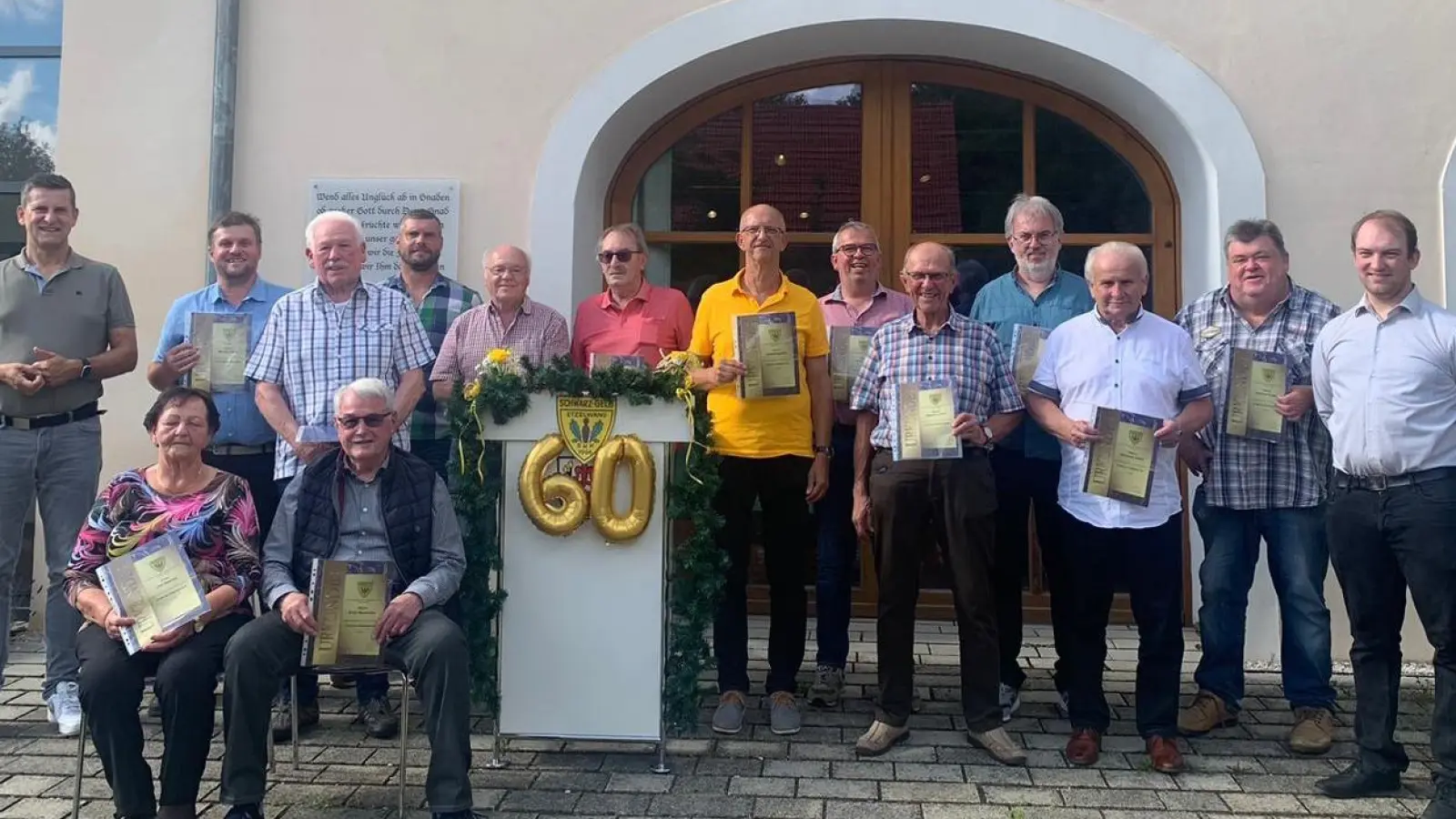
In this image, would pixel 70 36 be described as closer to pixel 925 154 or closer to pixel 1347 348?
pixel 925 154

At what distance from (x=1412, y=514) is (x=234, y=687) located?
3773 millimetres

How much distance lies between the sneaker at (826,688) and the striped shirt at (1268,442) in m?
1.68

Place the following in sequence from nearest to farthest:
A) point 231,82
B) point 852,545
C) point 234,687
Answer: point 234,687
point 852,545
point 231,82

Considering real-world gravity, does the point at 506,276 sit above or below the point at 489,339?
above

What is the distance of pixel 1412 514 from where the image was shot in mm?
3582

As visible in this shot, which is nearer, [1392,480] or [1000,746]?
[1392,480]

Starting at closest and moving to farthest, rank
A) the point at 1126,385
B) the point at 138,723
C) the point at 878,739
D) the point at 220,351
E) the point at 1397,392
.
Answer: the point at 138,723 → the point at 1397,392 → the point at 1126,385 → the point at 878,739 → the point at 220,351

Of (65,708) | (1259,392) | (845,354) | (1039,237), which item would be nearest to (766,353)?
(845,354)

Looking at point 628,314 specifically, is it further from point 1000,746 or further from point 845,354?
point 1000,746

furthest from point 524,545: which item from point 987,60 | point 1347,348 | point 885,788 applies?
point 987,60

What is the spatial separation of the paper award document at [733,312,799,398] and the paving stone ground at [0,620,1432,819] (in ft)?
4.08

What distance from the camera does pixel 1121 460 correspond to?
3863 mm

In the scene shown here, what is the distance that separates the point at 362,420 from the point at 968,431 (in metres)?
2.09

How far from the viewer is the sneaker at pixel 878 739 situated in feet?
13.4
